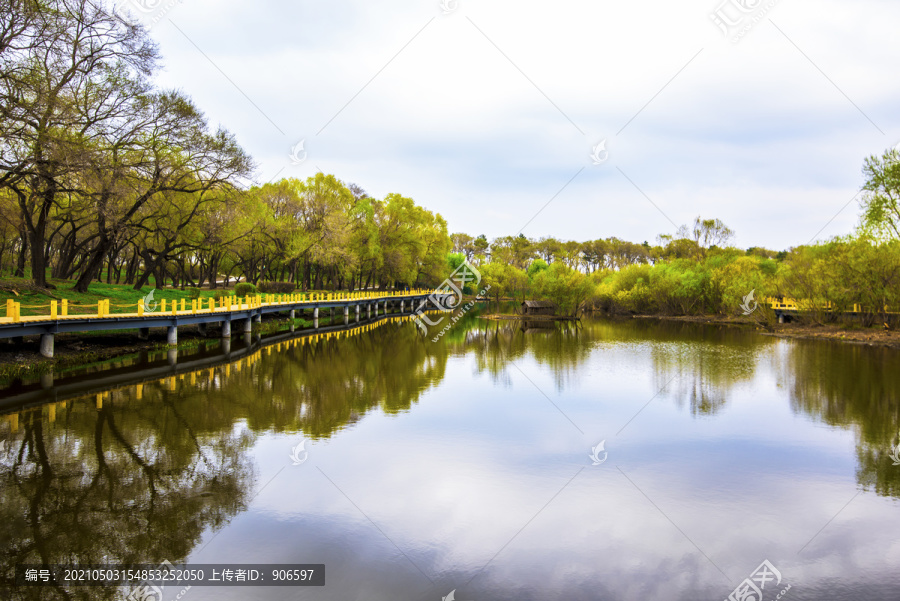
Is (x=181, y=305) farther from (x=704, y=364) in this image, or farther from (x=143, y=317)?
(x=704, y=364)

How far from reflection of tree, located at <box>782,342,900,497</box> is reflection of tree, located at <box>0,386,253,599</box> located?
1291cm

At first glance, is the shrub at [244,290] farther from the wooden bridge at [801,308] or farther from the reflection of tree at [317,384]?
the wooden bridge at [801,308]

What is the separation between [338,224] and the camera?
172ft

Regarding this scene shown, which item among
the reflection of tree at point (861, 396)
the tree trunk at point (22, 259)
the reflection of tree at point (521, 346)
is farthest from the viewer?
the tree trunk at point (22, 259)

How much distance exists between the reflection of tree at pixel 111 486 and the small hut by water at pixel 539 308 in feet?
155

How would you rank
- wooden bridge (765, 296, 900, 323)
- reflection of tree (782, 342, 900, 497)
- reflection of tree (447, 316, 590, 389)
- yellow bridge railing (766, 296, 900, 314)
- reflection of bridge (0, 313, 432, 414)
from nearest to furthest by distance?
reflection of tree (782, 342, 900, 497)
reflection of bridge (0, 313, 432, 414)
reflection of tree (447, 316, 590, 389)
wooden bridge (765, 296, 900, 323)
yellow bridge railing (766, 296, 900, 314)

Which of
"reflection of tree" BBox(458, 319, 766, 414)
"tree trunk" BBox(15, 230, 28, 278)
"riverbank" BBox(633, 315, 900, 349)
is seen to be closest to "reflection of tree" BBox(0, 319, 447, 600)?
"reflection of tree" BBox(458, 319, 766, 414)

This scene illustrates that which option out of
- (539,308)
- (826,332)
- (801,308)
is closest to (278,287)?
(539,308)

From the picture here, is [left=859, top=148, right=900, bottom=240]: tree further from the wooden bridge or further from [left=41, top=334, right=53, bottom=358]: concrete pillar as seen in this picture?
[left=41, top=334, right=53, bottom=358]: concrete pillar

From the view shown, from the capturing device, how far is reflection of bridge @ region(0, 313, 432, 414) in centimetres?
1628

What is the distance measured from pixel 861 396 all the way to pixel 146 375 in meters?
25.2

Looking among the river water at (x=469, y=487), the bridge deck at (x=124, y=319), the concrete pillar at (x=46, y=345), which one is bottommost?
the river water at (x=469, y=487)

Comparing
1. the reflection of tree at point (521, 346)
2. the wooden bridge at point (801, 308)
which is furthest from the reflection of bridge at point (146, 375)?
the wooden bridge at point (801, 308)

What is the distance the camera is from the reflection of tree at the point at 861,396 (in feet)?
41.8
